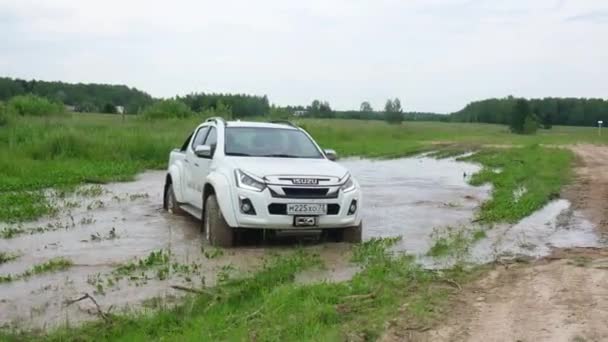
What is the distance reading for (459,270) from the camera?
7422 mm

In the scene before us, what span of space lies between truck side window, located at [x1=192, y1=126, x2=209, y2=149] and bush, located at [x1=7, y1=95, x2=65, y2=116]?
35.6 meters

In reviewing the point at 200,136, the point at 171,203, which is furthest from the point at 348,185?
the point at 171,203

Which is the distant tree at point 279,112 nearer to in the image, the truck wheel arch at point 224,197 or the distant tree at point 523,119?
the distant tree at point 523,119

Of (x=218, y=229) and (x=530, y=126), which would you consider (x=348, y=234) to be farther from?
(x=530, y=126)

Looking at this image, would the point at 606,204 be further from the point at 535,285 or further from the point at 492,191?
the point at 535,285

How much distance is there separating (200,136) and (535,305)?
6.31 m

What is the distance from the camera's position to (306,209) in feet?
27.3

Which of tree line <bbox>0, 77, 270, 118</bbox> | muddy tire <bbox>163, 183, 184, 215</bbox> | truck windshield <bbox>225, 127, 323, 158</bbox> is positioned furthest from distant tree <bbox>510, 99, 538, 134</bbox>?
truck windshield <bbox>225, 127, 323, 158</bbox>

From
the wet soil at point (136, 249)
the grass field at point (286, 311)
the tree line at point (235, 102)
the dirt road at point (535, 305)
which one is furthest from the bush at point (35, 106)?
the dirt road at point (535, 305)

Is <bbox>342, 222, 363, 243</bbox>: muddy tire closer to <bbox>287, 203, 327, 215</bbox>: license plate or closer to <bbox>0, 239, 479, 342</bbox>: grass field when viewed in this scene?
<bbox>287, 203, 327, 215</bbox>: license plate

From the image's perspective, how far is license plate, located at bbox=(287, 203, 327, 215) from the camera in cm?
829

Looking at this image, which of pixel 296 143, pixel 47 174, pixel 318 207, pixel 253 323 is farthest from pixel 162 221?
pixel 47 174

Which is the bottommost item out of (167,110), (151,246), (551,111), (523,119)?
(151,246)

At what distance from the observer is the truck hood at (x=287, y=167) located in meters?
8.46
